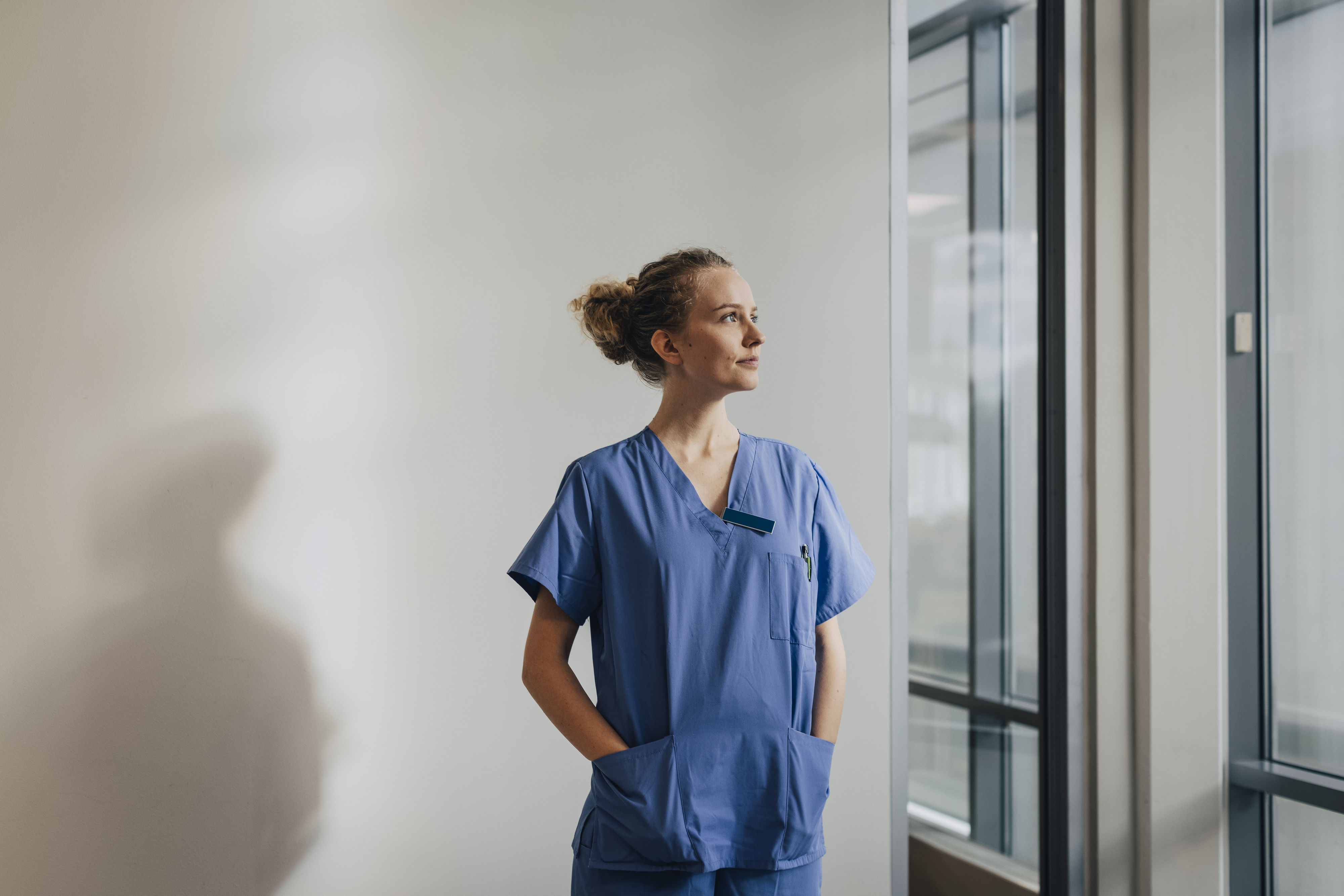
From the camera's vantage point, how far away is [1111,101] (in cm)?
223

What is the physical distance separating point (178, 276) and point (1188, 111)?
2.22m

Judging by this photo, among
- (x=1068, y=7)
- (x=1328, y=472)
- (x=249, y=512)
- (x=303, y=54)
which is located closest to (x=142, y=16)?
(x=303, y=54)

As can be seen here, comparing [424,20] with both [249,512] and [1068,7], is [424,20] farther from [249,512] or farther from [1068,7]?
[1068,7]

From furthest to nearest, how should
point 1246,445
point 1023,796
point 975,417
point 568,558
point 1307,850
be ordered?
point 975,417, point 1023,796, point 1246,445, point 1307,850, point 568,558

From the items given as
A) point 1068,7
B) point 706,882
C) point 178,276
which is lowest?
point 706,882

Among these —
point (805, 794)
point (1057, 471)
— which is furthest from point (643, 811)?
point (1057, 471)

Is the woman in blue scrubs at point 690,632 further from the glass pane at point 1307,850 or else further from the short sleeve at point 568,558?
the glass pane at point 1307,850

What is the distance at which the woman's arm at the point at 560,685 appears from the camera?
1.17 meters

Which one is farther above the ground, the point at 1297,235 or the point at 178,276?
the point at 1297,235

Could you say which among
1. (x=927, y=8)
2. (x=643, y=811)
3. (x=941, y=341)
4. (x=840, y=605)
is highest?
(x=927, y=8)

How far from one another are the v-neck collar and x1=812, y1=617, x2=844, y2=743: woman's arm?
0.24m

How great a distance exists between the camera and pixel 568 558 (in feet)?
4.05

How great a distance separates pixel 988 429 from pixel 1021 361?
226 mm

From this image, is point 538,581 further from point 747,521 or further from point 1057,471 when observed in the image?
point 1057,471
